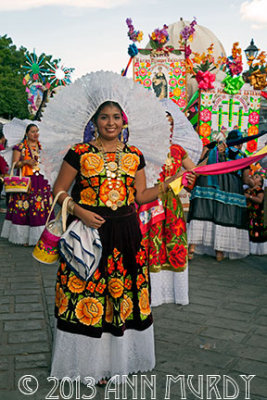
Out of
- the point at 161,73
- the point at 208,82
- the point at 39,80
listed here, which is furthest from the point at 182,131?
the point at 39,80

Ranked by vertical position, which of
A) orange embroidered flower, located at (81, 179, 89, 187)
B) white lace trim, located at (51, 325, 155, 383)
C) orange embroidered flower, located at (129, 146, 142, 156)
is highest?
orange embroidered flower, located at (129, 146, 142, 156)

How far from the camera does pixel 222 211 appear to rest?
6.70 m

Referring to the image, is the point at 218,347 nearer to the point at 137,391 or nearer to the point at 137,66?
the point at 137,391

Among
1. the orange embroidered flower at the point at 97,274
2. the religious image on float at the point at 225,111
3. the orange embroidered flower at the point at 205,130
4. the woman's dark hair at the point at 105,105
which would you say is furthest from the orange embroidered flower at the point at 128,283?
the orange embroidered flower at the point at 205,130

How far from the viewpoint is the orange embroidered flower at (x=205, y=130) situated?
10.5 meters

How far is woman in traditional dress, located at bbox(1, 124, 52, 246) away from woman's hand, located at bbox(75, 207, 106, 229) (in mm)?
4670

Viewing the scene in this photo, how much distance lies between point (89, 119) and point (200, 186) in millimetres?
4007

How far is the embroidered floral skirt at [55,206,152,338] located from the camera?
2.92 meters

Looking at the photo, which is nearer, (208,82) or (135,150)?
(135,150)

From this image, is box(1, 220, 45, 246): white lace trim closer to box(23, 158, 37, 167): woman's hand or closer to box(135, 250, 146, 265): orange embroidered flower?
box(23, 158, 37, 167): woman's hand

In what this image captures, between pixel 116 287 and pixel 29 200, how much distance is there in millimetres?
4933

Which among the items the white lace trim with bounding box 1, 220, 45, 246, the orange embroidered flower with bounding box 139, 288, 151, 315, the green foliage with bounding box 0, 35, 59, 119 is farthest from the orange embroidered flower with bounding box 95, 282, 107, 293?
the green foliage with bounding box 0, 35, 59, 119

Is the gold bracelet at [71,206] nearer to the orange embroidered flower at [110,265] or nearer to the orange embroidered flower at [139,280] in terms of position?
the orange embroidered flower at [110,265]

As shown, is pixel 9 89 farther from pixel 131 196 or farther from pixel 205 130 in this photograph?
pixel 131 196
